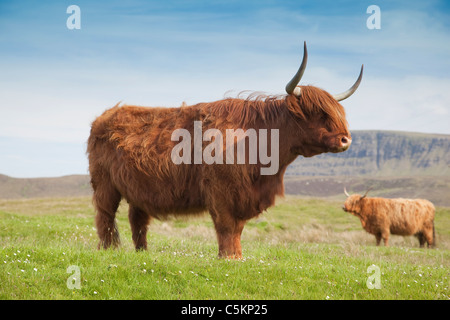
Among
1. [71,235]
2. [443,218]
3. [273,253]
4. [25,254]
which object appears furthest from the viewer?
[443,218]

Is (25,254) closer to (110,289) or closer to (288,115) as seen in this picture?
(110,289)

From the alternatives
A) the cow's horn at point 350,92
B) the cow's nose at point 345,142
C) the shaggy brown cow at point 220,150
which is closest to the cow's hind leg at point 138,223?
the shaggy brown cow at point 220,150

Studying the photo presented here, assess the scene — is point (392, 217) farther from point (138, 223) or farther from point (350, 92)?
point (138, 223)

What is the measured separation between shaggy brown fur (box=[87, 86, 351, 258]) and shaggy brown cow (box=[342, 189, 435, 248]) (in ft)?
43.3

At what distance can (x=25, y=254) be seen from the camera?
6.03 meters

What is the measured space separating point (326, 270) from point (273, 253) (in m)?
1.65

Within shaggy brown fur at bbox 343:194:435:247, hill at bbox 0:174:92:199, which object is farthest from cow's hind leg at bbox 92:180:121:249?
hill at bbox 0:174:92:199

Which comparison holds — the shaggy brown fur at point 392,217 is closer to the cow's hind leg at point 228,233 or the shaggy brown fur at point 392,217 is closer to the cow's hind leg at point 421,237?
the cow's hind leg at point 421,237

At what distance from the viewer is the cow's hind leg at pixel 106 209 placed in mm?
7469

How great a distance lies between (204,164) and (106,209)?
2.31m

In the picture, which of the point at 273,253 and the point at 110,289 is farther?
the point at 273,253

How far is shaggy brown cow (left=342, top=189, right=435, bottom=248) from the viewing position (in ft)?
59.4

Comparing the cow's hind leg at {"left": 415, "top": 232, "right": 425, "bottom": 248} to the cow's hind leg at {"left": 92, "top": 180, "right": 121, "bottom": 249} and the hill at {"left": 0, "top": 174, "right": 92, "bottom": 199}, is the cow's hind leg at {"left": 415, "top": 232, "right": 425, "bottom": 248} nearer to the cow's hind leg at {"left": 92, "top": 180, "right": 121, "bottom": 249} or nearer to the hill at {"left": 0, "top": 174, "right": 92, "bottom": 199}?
the cow's hind leg at {"left": 92, "top": 180, "right": 121, "bottom": 249}
